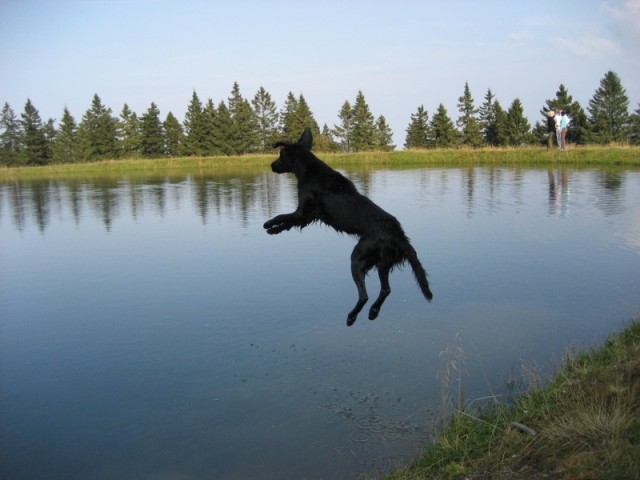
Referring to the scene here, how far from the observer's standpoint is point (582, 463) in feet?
13.0

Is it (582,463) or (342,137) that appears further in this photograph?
(342,137)

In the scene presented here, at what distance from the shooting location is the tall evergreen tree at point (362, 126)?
54.1 metres

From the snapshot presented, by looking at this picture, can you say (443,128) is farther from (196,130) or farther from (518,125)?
(196,130)

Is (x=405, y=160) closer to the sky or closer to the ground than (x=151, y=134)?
closer to the ground

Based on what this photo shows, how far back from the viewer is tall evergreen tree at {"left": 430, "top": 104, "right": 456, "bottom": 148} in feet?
178

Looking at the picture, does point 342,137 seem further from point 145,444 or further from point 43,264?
point 145,444

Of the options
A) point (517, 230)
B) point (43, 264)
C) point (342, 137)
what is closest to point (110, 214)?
point (43, 264)

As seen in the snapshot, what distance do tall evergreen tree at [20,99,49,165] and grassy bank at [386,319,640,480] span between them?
72.1 meters

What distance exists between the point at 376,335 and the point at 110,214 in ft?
47.3

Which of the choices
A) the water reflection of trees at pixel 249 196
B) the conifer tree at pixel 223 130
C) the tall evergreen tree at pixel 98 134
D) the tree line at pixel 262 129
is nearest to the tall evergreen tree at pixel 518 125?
the tree line at pixel 262 129

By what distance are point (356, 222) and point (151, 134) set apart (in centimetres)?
6391

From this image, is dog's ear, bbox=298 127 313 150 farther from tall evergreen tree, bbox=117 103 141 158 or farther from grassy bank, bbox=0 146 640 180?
tall evergreen tree, bbox=117 103 141 158

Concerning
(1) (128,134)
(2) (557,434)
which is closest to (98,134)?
(1) (128,134)

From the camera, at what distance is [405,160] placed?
128 feet
